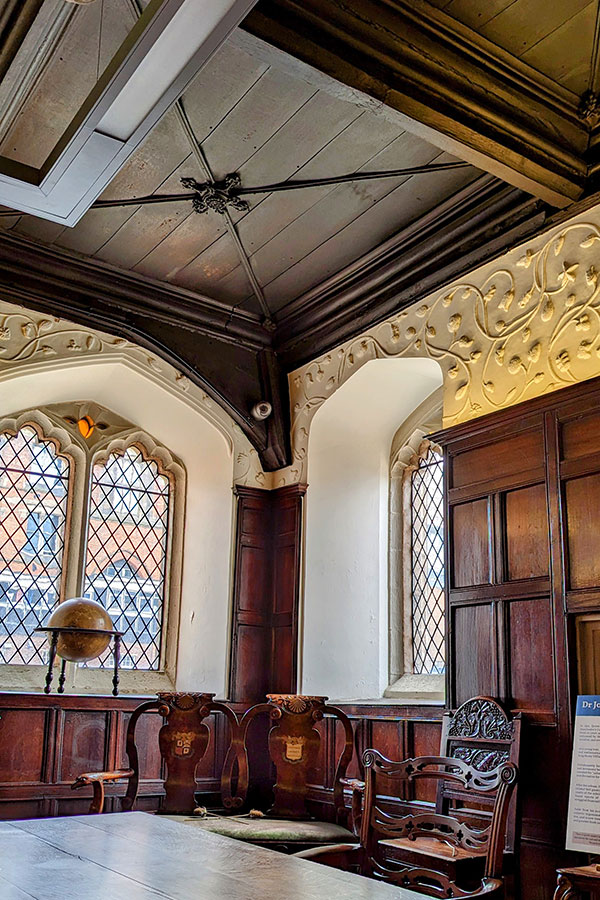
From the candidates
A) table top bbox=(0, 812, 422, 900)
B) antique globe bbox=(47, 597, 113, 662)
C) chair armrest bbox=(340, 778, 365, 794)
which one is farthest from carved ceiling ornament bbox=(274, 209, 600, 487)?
table top bbox=(0, 812, 422, 900)

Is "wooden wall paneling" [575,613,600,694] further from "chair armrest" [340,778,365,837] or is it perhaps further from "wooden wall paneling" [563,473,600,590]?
"chair armrest" [340,778,365,837]

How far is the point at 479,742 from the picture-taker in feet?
15.7

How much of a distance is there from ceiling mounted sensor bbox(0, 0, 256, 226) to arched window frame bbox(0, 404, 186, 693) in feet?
10.7

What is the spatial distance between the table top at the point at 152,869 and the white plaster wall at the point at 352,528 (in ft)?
11.7

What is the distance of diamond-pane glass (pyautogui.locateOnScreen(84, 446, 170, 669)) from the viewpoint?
7.24m

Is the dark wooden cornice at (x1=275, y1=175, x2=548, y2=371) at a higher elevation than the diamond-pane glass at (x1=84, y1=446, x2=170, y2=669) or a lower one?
higher

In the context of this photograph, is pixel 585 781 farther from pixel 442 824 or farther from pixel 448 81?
pixel 448 81

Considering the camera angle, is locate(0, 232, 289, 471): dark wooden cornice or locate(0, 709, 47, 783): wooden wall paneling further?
locate(0, 232, 289, 471): dark wooden cornice

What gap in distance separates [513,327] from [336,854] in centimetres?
322

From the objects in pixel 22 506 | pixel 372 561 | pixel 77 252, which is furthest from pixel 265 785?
pixel 77 252

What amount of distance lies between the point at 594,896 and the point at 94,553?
180 inches

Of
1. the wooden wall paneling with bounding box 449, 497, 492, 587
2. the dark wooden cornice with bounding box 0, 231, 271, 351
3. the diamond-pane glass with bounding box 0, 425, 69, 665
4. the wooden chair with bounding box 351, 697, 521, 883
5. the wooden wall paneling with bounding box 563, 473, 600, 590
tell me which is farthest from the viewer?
the diamond-pane glass with bounding box 0, 425, 69, 665

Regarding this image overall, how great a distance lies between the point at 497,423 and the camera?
5.29m

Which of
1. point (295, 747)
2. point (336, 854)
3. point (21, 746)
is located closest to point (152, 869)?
point (336, 854)
